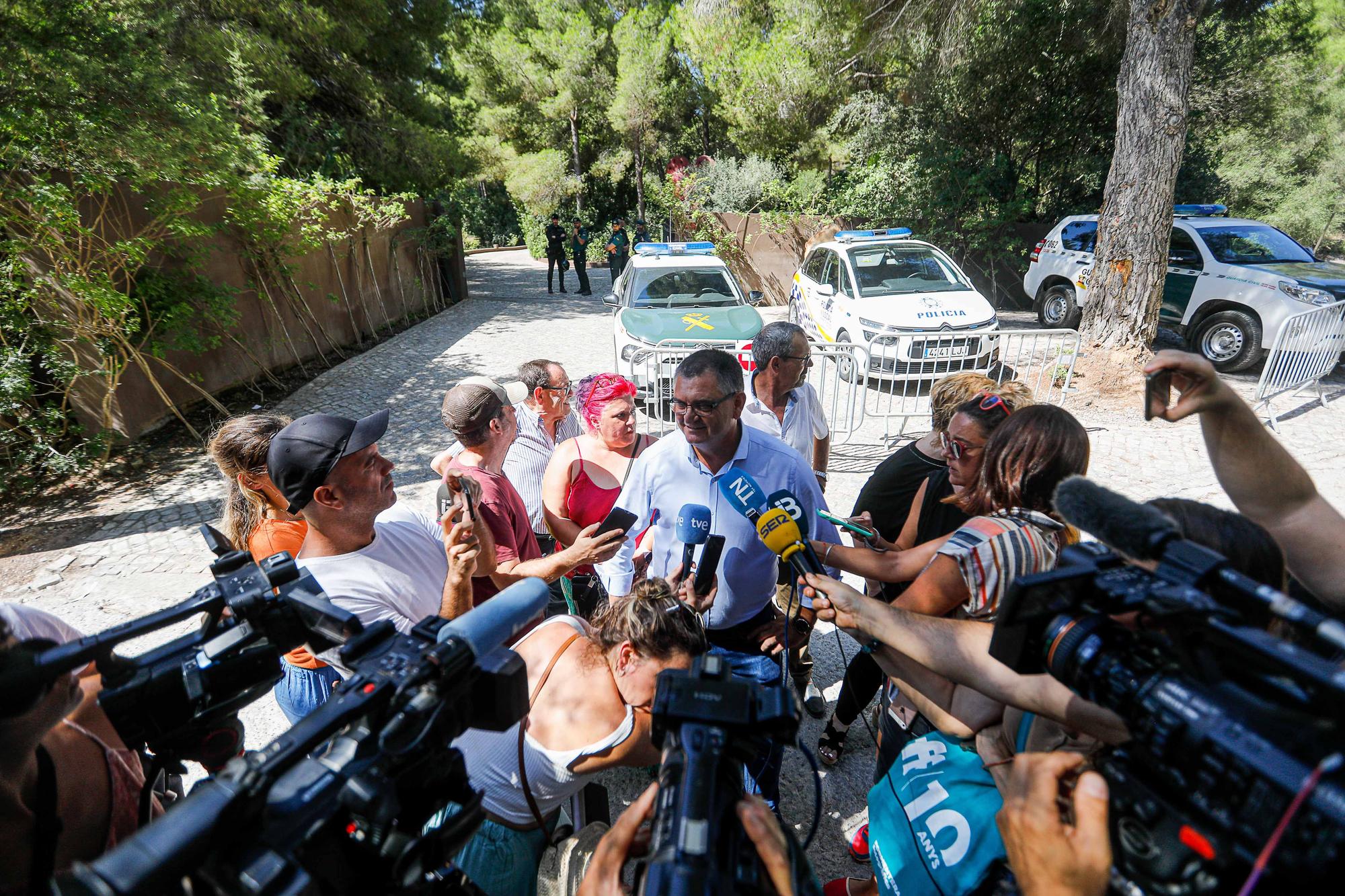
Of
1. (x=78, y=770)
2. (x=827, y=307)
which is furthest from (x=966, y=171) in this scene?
(x=78, y=770)

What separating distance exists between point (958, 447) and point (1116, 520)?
1.21 meters

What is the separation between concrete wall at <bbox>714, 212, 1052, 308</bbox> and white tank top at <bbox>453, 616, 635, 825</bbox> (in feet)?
48.9

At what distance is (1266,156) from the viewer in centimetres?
2077

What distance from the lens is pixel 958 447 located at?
232 centimetres

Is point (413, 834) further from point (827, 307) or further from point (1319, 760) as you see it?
point (827, 307)

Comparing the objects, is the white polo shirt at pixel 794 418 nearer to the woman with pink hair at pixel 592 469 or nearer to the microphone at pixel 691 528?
the woman with pink hair at pixel 592 469

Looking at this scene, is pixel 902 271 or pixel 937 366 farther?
pixel 902 271

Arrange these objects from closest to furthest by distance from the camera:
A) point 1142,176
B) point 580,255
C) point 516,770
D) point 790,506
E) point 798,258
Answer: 1. point 516,770
2. point 790,506
3. point 1142,176
4. point 798,258
5. point 580,255

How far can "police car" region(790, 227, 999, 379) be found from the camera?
7.75 meters

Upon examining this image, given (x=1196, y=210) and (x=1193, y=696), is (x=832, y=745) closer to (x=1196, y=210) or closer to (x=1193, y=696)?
(x=1193, y=696)

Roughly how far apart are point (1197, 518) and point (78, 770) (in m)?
2.61

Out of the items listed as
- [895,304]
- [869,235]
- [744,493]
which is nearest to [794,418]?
[744,493]

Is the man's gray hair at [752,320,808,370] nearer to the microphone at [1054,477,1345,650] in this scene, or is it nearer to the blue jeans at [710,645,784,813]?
the blue jeans at [710,645,784,813]

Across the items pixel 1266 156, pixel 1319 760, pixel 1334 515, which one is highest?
pixel 1266 156
